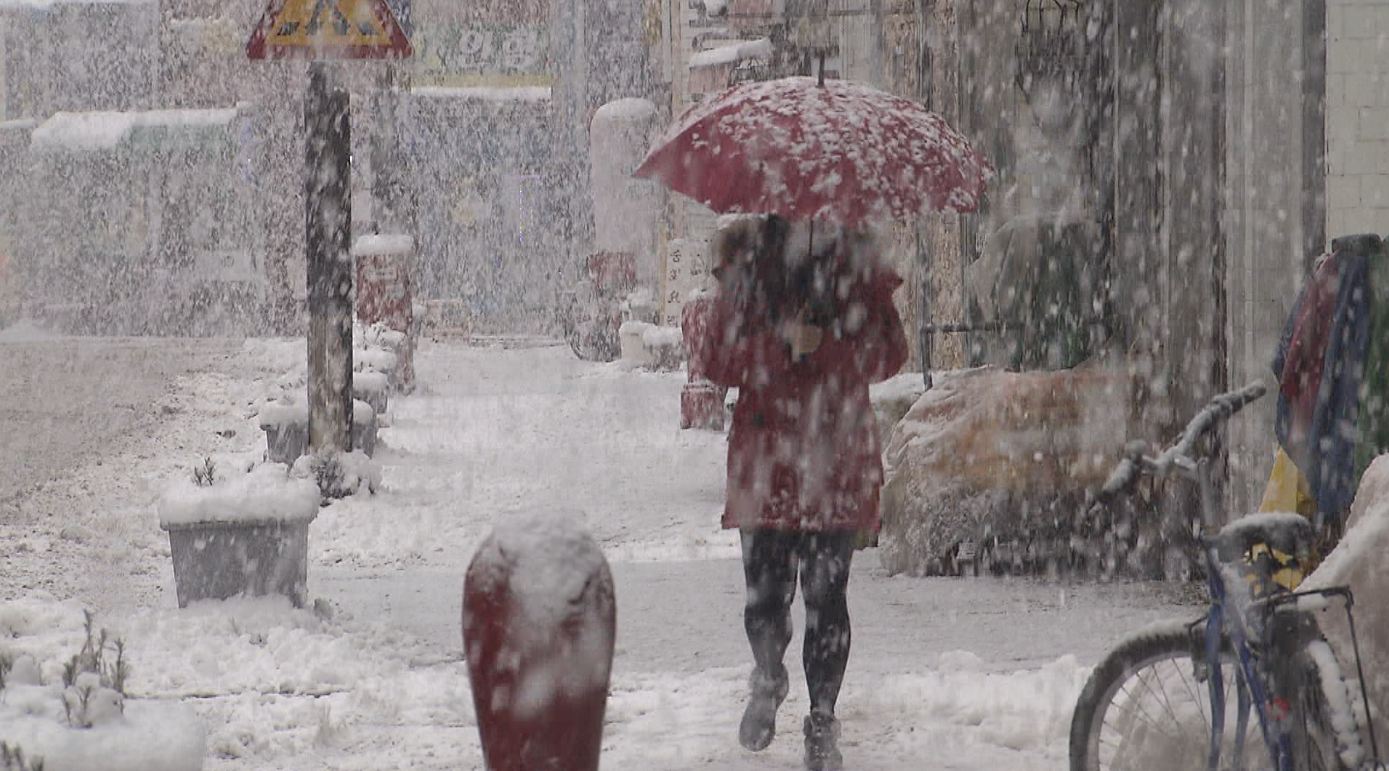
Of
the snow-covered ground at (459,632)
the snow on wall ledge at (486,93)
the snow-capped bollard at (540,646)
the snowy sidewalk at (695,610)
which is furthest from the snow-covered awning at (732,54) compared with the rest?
the snow-capped bollard at (540,646)

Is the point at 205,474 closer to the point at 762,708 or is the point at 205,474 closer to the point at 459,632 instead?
the point at 459,632

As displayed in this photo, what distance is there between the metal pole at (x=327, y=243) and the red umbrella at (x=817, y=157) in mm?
5869

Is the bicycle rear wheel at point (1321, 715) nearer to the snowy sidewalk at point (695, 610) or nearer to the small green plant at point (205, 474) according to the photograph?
the snowy sidewalk at point (695, 610)

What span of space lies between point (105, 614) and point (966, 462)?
13.7ft

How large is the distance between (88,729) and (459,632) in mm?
4219

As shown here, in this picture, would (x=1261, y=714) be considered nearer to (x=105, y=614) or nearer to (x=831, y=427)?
(x=831, y=427)

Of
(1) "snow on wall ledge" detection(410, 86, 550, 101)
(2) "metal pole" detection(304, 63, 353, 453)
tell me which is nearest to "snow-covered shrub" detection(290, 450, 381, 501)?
(2) "metal pole" detection(304, 63, 353, 453)

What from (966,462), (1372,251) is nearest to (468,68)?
(966,462)

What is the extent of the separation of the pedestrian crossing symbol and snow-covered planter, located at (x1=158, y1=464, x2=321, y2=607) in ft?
11.3

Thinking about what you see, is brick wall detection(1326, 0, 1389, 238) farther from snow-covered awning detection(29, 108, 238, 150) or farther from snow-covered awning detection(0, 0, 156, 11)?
snow-covered awning detection(0, 0, 156, 11)

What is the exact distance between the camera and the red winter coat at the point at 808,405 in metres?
6.14

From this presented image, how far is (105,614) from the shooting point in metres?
8.67

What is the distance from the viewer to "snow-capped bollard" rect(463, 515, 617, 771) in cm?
393

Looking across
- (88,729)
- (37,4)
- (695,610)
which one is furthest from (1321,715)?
(37,4)
